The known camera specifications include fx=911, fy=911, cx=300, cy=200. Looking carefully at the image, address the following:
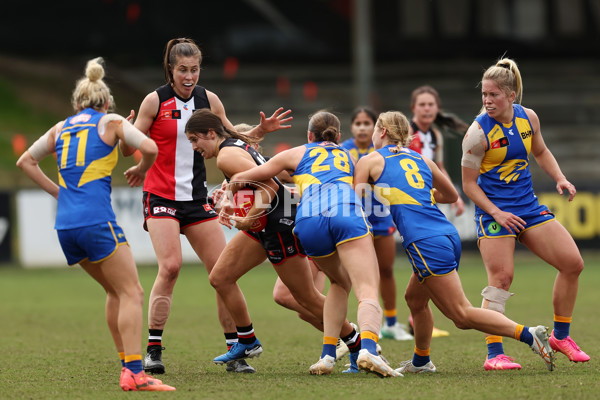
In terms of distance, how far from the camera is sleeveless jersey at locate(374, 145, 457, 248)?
6.14m

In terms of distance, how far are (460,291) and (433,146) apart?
315 centimetres

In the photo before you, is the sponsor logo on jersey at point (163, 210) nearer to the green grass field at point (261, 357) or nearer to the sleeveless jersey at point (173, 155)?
the sleeveless jersey at point (173, 155)

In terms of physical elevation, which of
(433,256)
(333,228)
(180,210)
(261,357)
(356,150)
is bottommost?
(261,357)

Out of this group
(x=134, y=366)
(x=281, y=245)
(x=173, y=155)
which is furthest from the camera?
(x=173, y=155)

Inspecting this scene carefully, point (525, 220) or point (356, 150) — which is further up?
point (356, 150)

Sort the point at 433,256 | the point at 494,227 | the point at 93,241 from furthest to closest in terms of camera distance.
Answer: the point at 494,227, the point at 433,256, the point at 93,241

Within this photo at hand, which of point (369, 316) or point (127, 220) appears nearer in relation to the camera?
point (369, 316)

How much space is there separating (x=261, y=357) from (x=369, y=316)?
1.72 metres

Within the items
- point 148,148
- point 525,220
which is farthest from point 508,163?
point 148,148

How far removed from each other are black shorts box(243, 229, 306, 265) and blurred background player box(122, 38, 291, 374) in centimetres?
67

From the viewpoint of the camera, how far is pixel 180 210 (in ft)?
22.7

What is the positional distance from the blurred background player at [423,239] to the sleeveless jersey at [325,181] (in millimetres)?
125

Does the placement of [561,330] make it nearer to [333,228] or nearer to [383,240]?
[333,228]

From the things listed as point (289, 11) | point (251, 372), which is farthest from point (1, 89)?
point (251, 372)
